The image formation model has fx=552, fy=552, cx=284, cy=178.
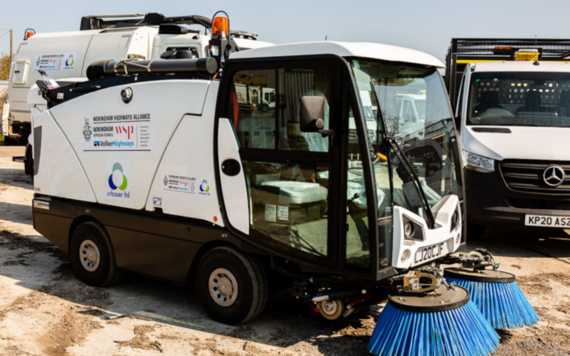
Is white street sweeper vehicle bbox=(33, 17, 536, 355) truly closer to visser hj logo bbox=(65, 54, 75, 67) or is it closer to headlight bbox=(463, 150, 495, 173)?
headlight bbox=(463, 150, 495, 173)

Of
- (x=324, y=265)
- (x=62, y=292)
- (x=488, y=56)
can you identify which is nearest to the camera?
(x=324, y=265)

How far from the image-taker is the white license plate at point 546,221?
264 inches

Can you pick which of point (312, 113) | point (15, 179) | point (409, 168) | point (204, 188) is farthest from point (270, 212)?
point (15, 179)

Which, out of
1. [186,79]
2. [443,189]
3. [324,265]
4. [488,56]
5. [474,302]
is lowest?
[474,302]

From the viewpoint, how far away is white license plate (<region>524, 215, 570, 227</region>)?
6.70 meters

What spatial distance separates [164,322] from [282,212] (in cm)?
154

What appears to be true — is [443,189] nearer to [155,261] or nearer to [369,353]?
[369,353]

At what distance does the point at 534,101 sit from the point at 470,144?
1271 mm

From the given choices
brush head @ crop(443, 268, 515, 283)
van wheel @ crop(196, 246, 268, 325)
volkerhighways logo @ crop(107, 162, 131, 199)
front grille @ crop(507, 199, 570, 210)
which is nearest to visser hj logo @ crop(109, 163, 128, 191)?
volkerhighways logo @ crop(107, 162, 131, 199)

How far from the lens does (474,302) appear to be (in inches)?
165

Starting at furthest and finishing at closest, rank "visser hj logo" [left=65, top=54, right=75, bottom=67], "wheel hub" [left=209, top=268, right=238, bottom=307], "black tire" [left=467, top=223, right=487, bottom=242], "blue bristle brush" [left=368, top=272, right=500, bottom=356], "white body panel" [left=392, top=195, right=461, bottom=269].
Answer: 1. "visser hj logo" [left=65, top=54, right=75, bottom=67]
2. "black tire" [left=467, top=223, right=487, bottom=242]
3. "wheel hub" [left=209, top=268, right=238, bottom=307]
4. "white body panel" [left=392, top=195, right=461, bottom=269]
5. "blue bristle brush" [left=368, top=272, right=500, bottom=356]

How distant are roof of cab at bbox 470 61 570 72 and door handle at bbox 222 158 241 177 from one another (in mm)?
5091

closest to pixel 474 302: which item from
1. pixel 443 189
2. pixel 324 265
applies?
pixel 443 189

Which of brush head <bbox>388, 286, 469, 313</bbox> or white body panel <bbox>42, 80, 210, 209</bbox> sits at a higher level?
white body panel <bbox>42, 80, 210, 209</bbox>
